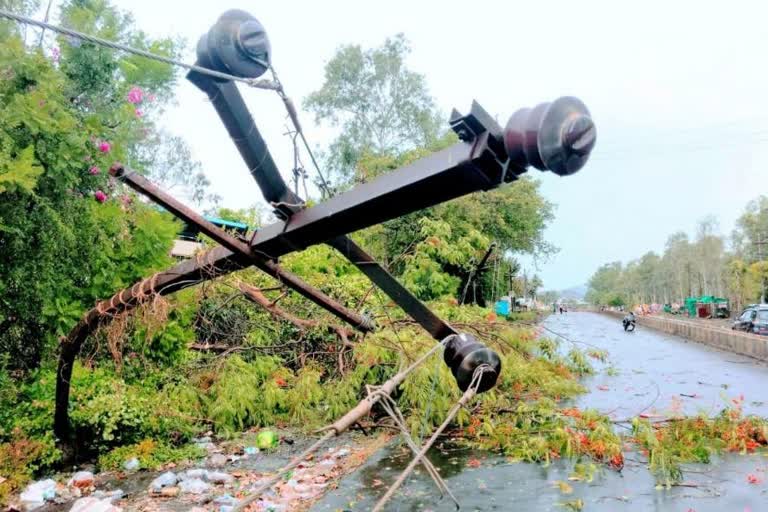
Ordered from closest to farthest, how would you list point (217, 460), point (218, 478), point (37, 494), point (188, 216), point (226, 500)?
Result: point (188, 216) < point (226, 500) < point (37, 494) < point (218, 478) < point (217, 460)

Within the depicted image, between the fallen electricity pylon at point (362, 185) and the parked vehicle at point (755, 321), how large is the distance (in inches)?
1174

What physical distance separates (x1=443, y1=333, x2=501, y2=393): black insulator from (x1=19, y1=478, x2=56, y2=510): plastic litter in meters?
4.50

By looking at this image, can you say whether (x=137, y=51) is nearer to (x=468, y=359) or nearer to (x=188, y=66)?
(x=188, y=66)

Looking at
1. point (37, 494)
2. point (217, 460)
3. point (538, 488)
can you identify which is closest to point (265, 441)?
point (217, 460)

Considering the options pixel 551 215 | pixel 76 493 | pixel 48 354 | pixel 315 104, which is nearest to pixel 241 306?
pixel 48 354

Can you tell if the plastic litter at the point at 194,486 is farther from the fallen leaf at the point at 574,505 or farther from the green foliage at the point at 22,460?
the fallen leaf at the point at 574,505

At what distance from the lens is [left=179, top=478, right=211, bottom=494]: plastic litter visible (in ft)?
21.4

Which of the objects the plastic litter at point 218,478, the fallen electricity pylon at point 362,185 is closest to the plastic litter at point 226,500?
the plastic litter at point 218,478

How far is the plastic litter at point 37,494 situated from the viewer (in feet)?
19.9

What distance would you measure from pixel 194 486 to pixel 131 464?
1196 millimetres

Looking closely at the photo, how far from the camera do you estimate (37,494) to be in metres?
6.19

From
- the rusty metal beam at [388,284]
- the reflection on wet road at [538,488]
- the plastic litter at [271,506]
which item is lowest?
the plastic litter at [271,506]

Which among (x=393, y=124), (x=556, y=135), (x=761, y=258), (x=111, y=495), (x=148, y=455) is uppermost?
(x=393, y=124)

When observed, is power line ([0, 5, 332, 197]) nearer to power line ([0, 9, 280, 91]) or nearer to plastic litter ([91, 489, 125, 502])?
power line ([0, 9, 280, 91])
